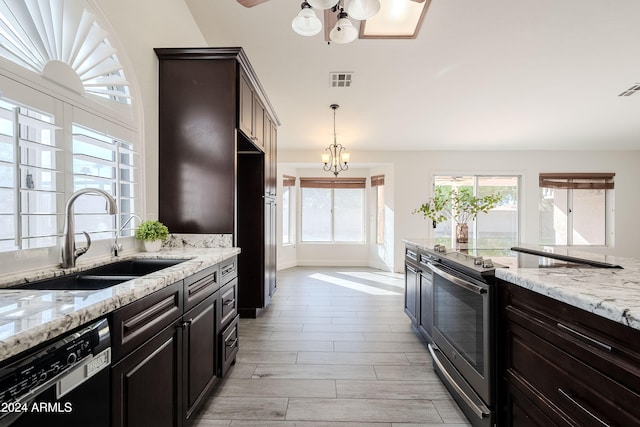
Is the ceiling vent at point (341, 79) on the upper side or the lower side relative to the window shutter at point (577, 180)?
upper

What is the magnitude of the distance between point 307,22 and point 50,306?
1636 millimetres

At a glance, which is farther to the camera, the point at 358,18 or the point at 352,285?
the point at 352,285

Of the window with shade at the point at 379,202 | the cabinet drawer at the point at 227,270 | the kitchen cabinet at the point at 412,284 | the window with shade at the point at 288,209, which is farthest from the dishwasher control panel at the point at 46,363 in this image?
the window with shade at the point at 379,202

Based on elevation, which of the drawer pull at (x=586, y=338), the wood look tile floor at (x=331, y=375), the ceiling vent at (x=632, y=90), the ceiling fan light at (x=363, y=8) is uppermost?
the ceiling vent at (x=632, y=90)

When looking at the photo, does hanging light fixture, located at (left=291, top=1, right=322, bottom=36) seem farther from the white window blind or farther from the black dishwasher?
the black dishwasher

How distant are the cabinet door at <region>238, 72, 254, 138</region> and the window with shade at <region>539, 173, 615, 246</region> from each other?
20.9 ft

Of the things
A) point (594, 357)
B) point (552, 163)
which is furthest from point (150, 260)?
point (552, 163)

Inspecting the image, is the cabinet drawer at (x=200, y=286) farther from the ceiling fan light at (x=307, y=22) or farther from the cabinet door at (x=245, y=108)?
the ceiling fan light at (x=307, y=22)

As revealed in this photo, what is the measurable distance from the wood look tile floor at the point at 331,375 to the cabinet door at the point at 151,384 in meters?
0.54

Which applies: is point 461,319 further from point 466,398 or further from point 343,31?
point 343,31

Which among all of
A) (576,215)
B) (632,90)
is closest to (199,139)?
(632,90)

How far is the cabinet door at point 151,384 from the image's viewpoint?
1.00 m

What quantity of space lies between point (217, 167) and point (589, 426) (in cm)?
238

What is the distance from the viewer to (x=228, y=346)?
6.97 ft
